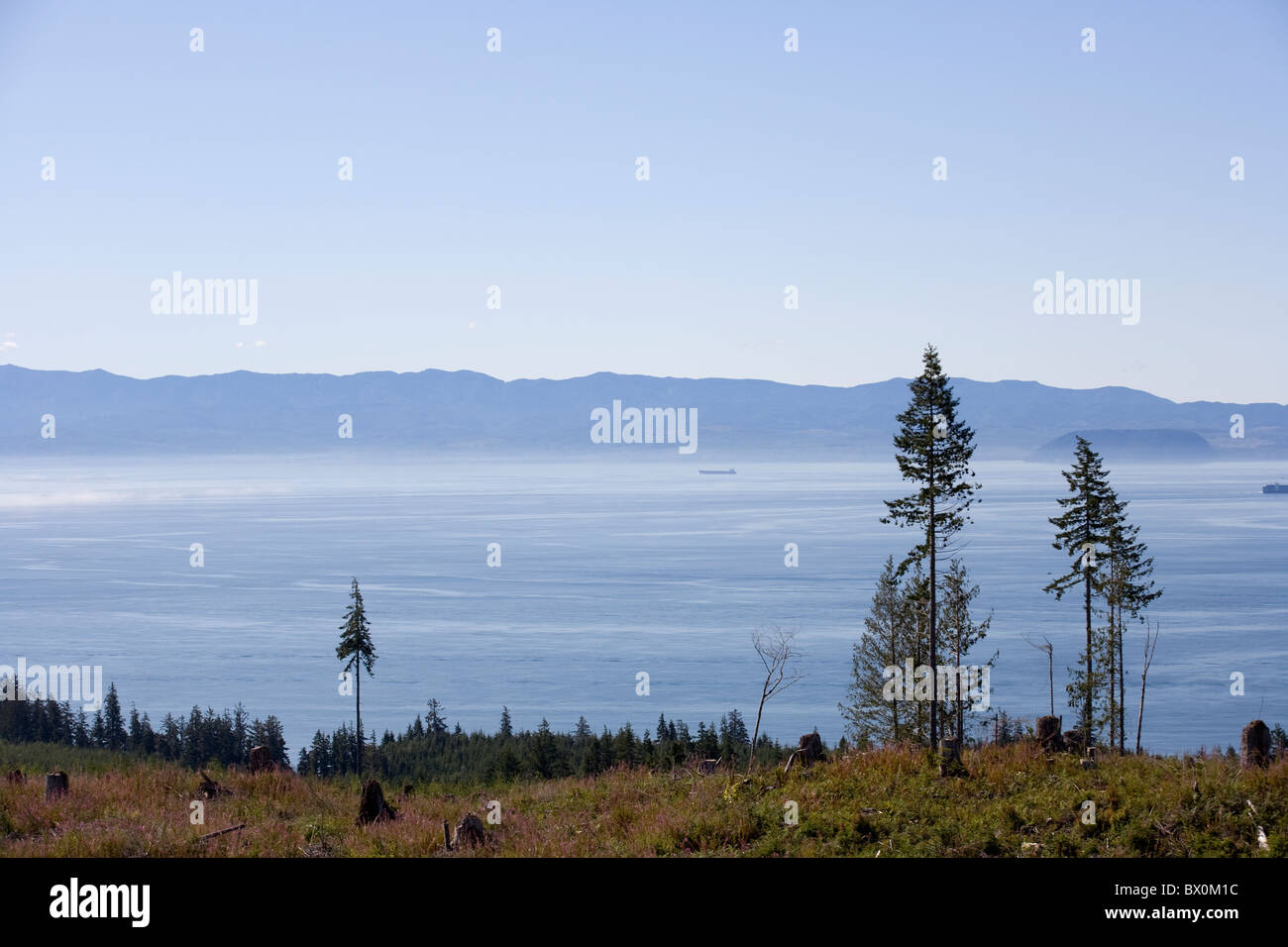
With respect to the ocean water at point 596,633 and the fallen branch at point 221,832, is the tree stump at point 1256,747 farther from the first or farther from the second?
the ocean water at point 596,633

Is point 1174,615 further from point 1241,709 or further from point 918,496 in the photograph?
point 918,496

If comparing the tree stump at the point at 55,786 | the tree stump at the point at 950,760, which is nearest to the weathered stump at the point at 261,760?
the tree stump at the point at 55,786

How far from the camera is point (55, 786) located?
1476cm

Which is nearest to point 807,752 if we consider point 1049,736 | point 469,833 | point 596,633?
point 1049,736

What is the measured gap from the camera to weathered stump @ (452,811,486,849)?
12008mm

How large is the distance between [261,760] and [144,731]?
70.7m

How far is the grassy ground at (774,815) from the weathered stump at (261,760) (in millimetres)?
795

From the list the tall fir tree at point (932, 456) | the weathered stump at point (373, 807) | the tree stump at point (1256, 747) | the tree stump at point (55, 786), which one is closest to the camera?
the tree stump at point (1256, 747)

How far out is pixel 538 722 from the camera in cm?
8938

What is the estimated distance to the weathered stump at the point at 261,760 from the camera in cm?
1647

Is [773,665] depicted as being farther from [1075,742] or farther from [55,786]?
[55,786]

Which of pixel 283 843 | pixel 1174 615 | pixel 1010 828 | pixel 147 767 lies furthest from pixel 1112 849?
pixel 1174 615
